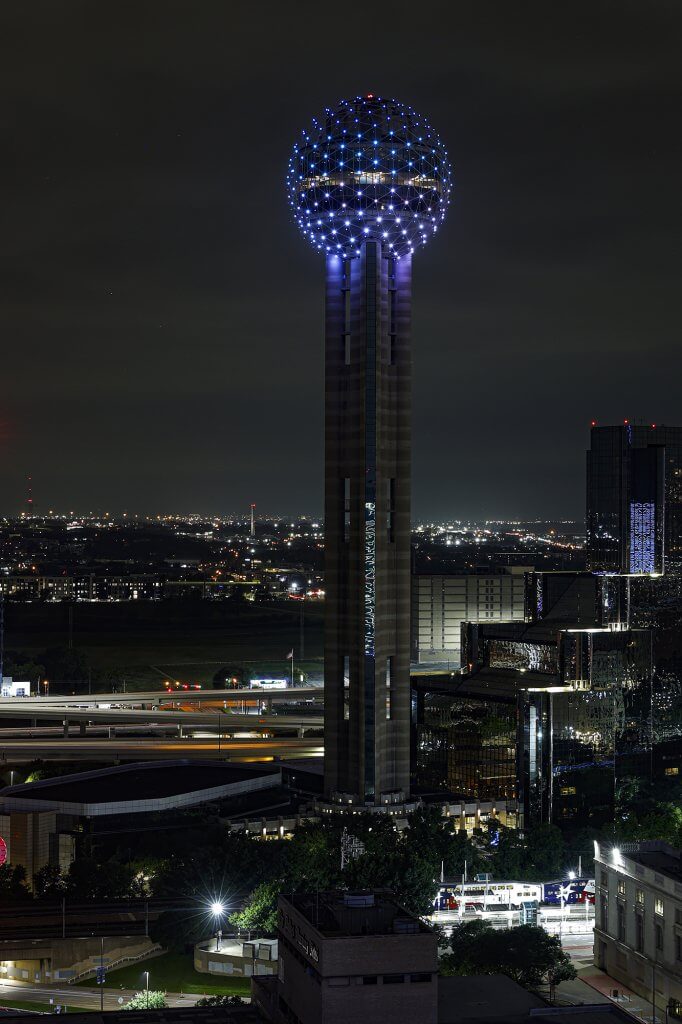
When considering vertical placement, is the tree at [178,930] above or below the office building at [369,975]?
below

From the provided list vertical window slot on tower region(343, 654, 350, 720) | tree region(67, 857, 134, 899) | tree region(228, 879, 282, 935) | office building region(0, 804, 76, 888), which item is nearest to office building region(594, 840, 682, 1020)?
tree region(228, 879, 282, 935)

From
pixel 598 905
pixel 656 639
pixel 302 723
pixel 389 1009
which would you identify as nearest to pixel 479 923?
pixel 598 905

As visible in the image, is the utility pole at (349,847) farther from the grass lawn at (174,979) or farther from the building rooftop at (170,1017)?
the building rooftop at (170,1017)

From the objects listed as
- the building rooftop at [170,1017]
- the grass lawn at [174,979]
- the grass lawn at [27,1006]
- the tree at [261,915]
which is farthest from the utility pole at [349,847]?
the building rooftop at [170,1017]

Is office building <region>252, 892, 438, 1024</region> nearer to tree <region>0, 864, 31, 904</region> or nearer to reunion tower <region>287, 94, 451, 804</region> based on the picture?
tree <region>0, 864, 31, 904</region>

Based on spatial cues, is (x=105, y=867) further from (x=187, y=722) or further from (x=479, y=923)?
(x=187, y=722)

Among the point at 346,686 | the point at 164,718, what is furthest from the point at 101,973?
the point at 164,718
